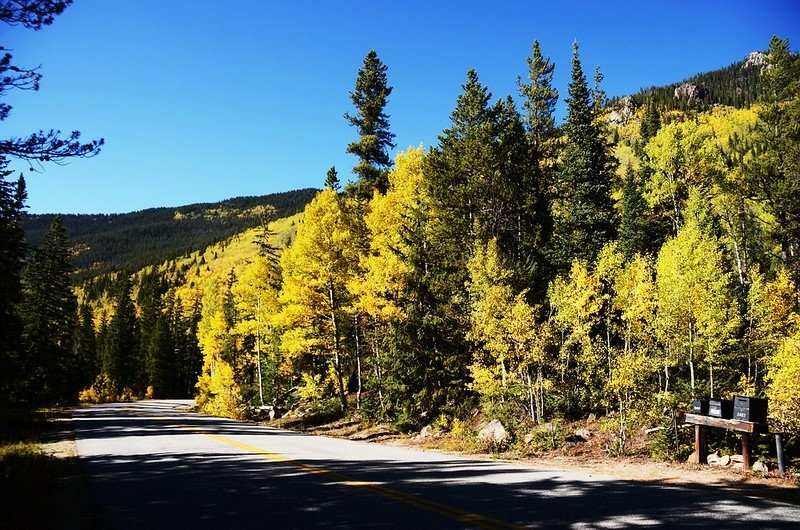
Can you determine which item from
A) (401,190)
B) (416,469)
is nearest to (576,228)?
(401,190)

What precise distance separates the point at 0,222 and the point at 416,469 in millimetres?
14963

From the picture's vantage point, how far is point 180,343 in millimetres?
87812

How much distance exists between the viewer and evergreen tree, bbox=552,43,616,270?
90.3ft

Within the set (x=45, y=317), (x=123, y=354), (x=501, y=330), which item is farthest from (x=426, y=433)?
(x=123, y=354)

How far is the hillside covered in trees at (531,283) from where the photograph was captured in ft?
64.8

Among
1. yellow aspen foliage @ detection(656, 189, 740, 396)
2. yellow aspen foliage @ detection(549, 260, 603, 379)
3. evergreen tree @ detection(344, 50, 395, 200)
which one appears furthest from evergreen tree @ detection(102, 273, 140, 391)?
yellow aspen foliage @ detection(656, 189, 740, 396)

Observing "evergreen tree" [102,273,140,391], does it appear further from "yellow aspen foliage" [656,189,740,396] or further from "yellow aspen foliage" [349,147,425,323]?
"yellow aspen foliage" [656,189,740,396]

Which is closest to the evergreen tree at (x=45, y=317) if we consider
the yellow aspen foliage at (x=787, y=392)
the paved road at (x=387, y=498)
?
the paved road at (x=387, y=498)

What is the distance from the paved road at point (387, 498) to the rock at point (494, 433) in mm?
4835

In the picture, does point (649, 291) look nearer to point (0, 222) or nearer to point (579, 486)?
point (579, 486)

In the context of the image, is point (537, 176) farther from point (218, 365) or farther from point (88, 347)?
point (88, 347)

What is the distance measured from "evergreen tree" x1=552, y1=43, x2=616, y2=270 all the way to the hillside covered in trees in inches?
4.7

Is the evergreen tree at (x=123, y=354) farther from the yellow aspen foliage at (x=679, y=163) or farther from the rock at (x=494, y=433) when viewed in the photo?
the yellow aspen foliage at (x=679, y=163)

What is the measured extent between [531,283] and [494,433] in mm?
9070
